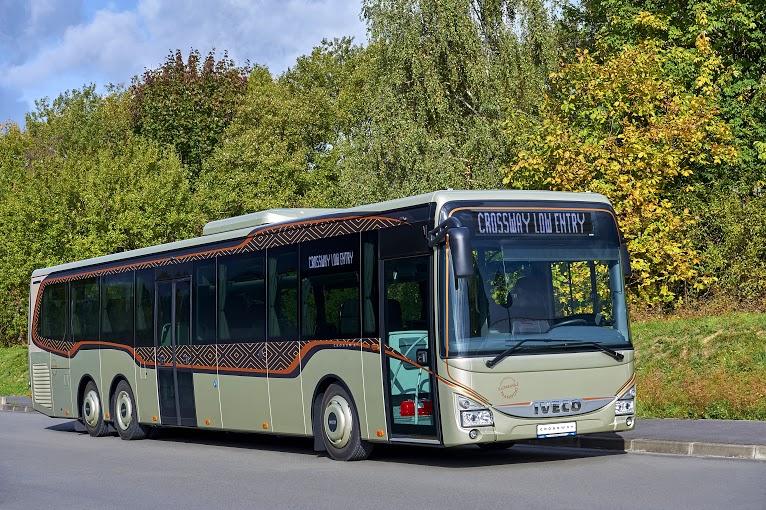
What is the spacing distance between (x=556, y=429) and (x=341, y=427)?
3.01m

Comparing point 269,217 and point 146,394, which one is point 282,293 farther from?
point 146,394

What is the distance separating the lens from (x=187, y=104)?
68.9 meters

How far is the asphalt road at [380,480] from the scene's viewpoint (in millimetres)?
11680

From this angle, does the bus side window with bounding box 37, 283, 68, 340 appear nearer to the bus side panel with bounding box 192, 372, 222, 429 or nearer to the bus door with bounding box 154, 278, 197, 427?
the bus door with bounding box 154, 278, 197, 427

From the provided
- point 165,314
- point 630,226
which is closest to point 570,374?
point 165,314

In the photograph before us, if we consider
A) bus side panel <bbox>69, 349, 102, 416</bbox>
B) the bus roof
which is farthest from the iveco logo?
bus side panel <bbox>69, 349, 102, 416</bbox>

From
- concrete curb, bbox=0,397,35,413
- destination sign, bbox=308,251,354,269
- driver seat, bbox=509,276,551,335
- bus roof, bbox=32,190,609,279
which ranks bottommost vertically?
concrete curb, bbox=0,397,35,413

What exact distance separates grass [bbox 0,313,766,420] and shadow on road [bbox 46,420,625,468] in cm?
278

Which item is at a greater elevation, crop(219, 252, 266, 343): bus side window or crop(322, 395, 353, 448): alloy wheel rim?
crop(219, 252, 266, 343): bus side window

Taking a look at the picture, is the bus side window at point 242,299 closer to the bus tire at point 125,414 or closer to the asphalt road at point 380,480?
the asphalt road at point 380,480

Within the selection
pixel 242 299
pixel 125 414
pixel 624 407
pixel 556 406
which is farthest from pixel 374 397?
pixel 125 414

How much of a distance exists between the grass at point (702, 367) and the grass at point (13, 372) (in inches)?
835

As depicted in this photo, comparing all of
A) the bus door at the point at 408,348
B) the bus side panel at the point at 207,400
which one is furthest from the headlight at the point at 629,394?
the bus side panel at the point at 207,400

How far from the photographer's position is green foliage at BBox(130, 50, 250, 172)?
6844 cm
